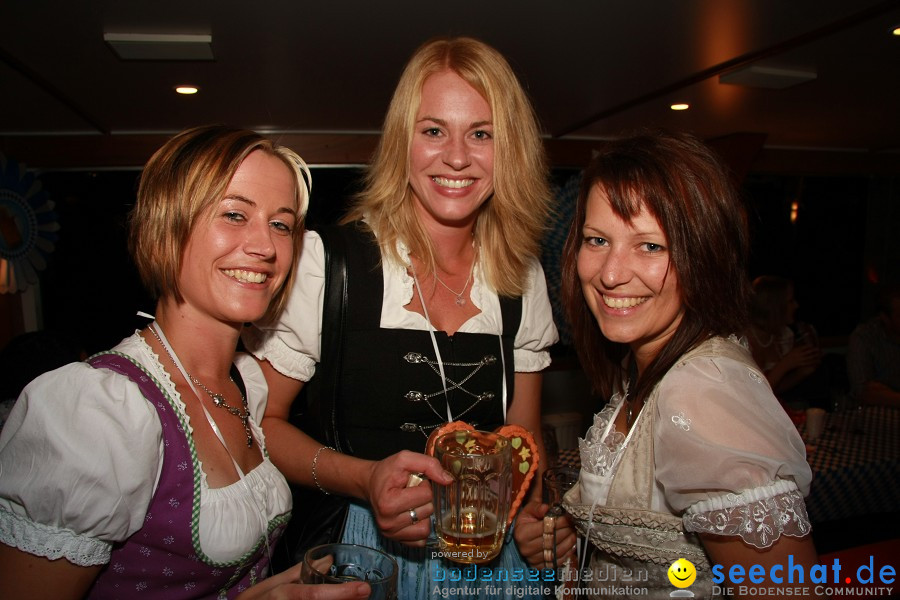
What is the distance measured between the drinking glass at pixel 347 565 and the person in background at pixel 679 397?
1.68 feet

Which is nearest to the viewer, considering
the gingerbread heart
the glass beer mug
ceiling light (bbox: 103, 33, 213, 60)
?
the glass beer mug

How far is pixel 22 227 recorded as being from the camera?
482 cm

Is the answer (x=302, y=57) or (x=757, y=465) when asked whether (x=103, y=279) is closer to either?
(x=302, y=57)

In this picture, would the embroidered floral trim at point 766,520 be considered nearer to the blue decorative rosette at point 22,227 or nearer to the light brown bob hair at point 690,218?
the light brown bob hair at point 690,218

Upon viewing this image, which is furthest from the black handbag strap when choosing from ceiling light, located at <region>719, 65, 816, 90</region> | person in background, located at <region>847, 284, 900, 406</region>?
person in background, located at <region>847, 284, 900, 406</region>

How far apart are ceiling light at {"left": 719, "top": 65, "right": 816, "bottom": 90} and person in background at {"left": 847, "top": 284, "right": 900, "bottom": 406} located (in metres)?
2.64

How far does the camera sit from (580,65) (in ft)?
10.7

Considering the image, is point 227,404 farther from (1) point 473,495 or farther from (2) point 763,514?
(2) point 763,514

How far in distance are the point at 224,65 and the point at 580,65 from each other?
1.91 metres

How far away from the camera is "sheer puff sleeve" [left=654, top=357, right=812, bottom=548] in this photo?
0.98 meters

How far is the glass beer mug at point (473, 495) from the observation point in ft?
3.81

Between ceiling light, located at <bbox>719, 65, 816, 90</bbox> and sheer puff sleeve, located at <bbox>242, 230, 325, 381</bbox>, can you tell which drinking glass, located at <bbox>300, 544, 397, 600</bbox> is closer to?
sheer puff sleeve, located at <bbox>242, 230, 325, 381</bbox>

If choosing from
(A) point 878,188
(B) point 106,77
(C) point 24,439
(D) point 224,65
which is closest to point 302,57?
(D) point 224,65

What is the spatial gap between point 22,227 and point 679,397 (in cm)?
546
